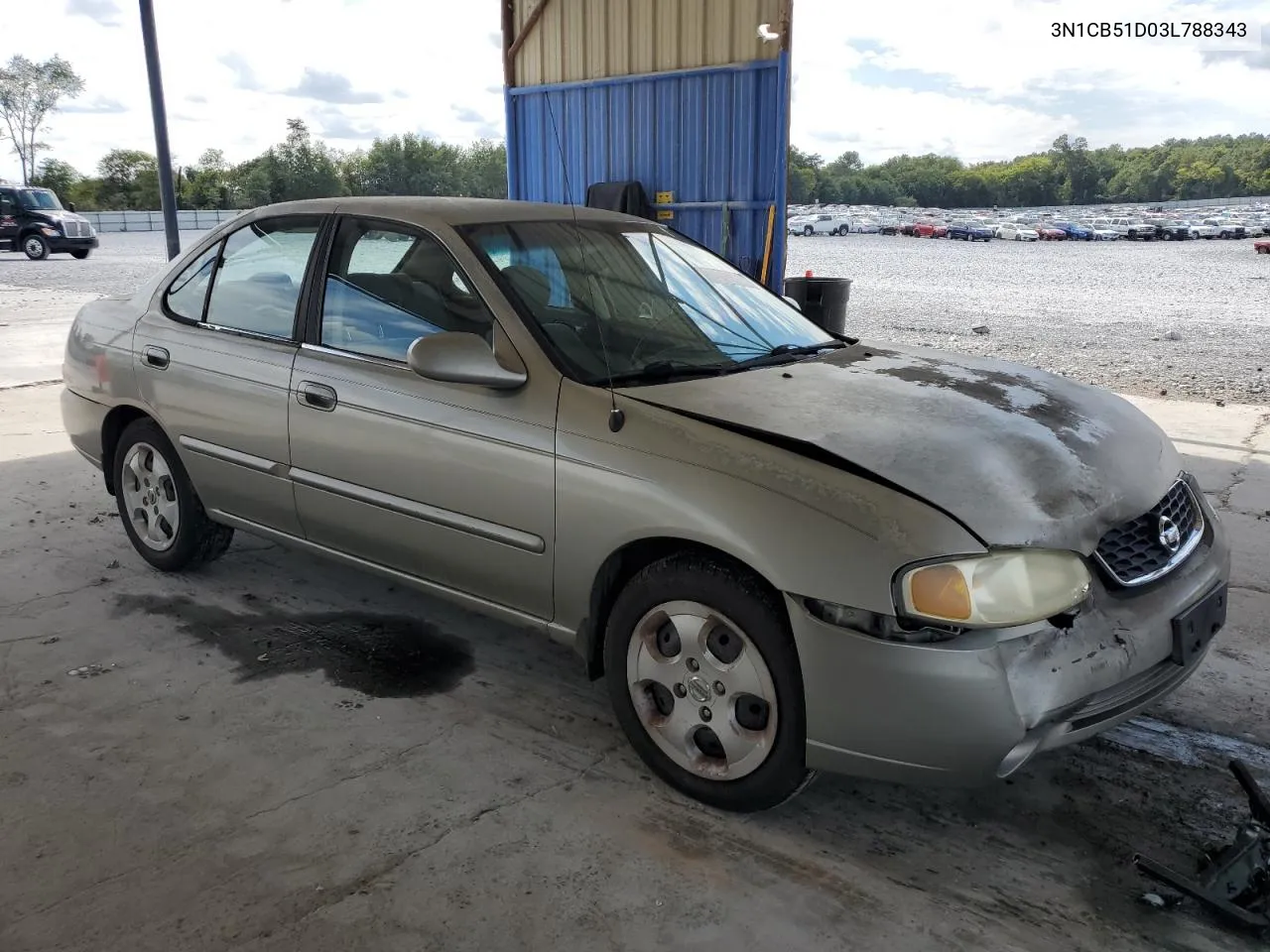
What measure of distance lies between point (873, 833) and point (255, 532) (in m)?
2.66

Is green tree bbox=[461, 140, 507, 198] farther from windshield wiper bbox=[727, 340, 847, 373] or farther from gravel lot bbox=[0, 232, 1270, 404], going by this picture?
windshield wiper bbox=[727, 340, 847, 373]

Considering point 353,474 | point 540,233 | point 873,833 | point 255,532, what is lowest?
point 873,833

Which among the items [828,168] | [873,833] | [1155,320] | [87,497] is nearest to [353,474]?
[873,833]

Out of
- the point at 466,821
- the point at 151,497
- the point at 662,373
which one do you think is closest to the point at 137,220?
the point at 151,497

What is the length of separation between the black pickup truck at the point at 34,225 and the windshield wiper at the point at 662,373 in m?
31.2

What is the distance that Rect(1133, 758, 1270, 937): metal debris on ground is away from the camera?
2.28 m

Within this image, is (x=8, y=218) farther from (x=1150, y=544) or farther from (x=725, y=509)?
(x=1150, y=544)

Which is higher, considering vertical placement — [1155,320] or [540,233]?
[540,233]

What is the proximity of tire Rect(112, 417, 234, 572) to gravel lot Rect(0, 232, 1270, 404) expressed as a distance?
25.9 ft

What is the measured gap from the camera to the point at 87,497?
5723 mm

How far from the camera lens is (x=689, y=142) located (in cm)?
903

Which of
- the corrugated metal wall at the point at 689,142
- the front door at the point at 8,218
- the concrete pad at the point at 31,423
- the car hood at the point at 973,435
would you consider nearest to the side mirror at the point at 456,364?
the car hood at the point at 973,435

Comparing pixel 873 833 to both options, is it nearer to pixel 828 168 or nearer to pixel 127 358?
pixel 127 358

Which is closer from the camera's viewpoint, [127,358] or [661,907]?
[661,907]
